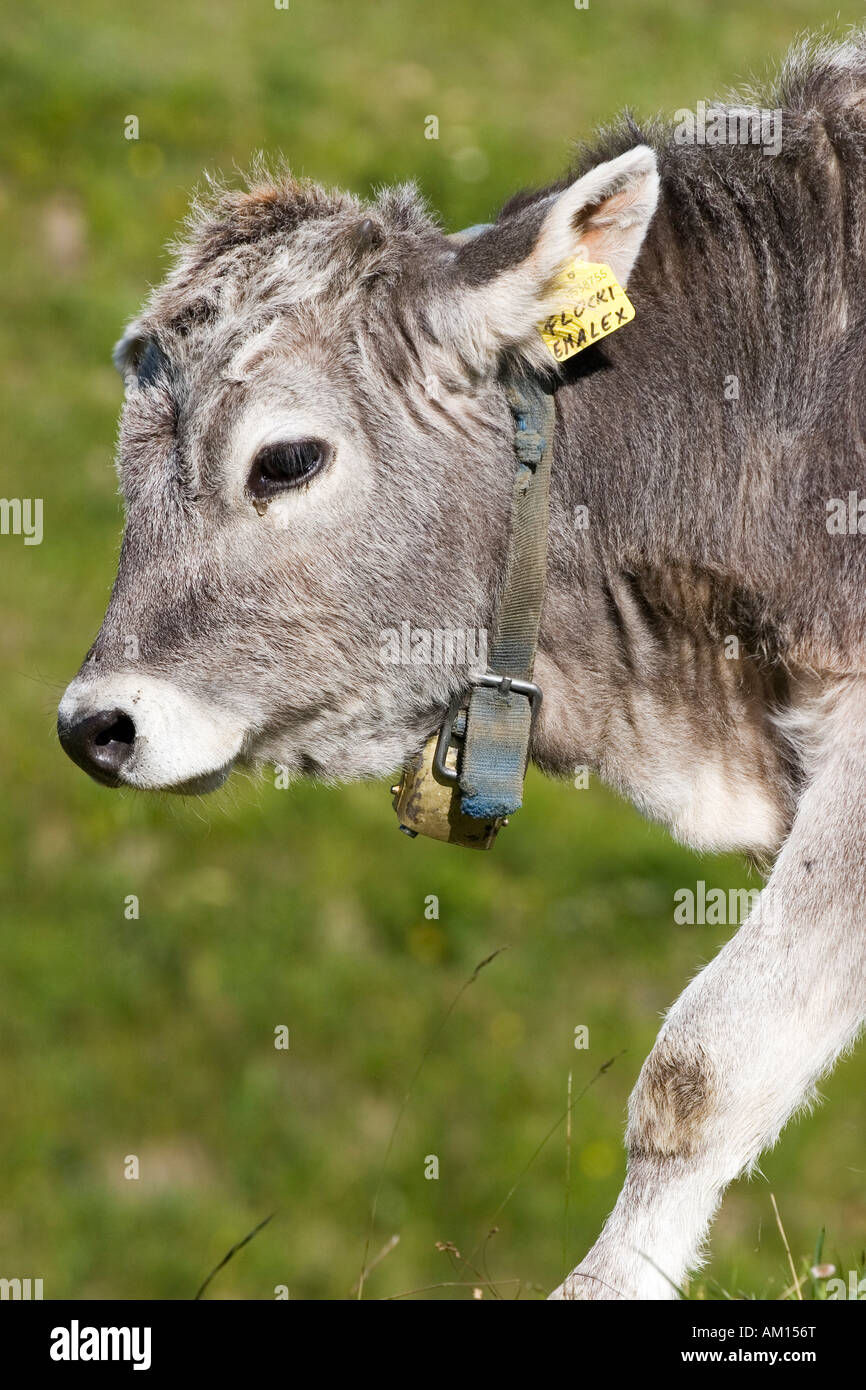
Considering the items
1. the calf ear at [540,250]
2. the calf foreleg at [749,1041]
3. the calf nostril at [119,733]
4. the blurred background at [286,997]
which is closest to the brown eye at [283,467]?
the calf ear at [540,250]

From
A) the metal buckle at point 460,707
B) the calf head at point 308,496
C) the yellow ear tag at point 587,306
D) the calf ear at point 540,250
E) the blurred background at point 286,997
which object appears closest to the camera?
the calf ear at point 540,250

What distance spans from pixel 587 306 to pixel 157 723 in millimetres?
1719

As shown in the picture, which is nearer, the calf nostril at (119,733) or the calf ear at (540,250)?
the calf ear at (540,250)

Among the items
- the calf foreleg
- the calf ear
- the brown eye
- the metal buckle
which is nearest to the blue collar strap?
the metal buckle

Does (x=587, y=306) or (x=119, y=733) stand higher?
(x=587, y=306)

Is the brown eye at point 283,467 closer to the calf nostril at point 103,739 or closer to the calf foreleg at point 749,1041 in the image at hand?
the calf nostril at point 103,739

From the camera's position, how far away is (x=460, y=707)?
533 cm

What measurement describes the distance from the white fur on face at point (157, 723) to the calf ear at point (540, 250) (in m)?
1.34

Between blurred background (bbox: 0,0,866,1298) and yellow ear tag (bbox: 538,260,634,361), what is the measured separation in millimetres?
5559

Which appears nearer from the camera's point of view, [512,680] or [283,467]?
[283,467]

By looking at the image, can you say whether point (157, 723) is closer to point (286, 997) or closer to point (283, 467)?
point (283, 467)

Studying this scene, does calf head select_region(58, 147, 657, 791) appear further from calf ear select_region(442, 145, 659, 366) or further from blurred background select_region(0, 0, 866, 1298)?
blurred background select_region(0, 0, 866, 1298)

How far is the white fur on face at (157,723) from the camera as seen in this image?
5.07m

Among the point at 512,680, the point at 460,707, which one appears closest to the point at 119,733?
the point at 460,707
